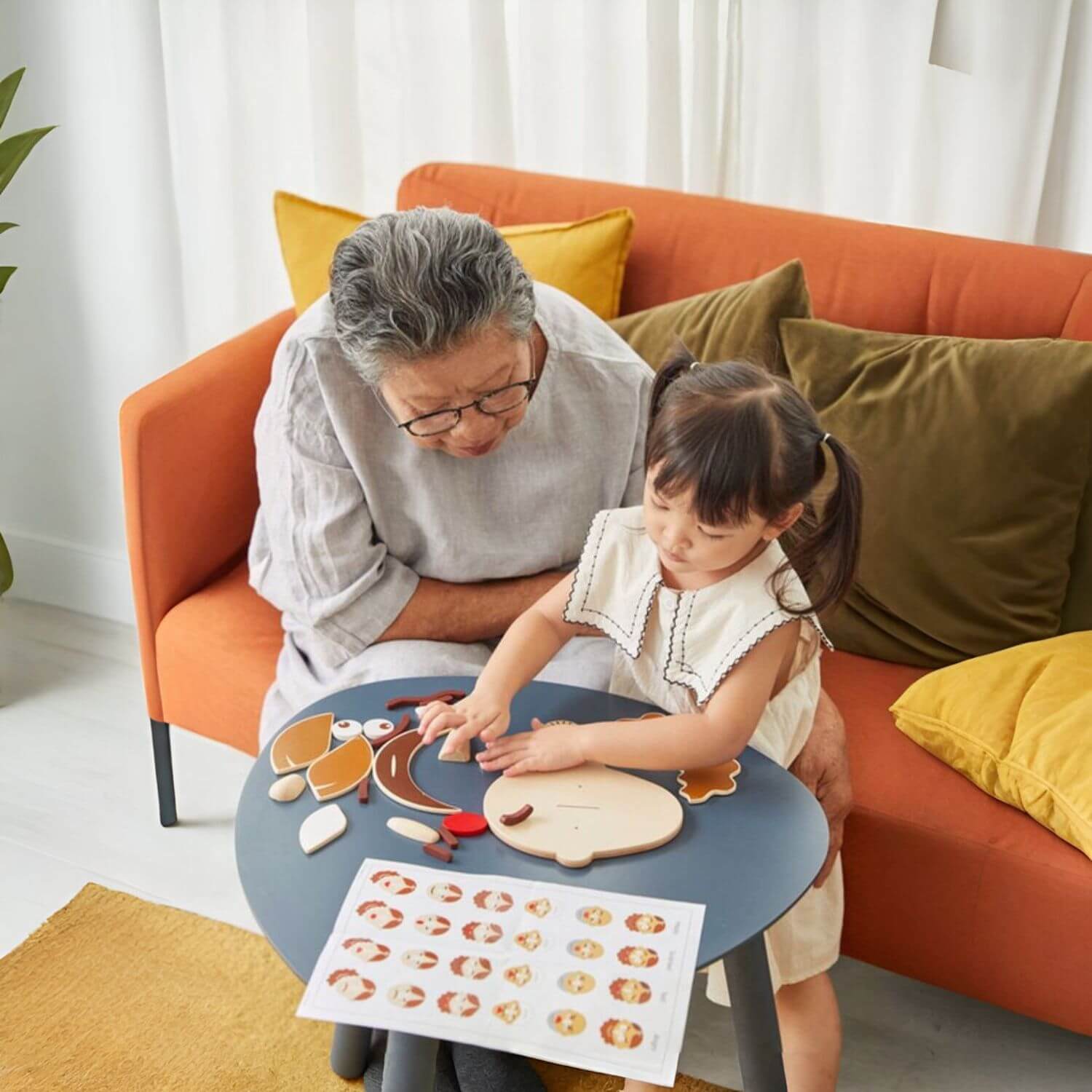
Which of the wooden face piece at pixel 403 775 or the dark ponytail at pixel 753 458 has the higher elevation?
the dark ponytail at pixel 753 458

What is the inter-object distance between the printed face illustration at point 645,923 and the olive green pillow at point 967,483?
0.82 meters

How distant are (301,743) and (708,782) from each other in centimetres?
41

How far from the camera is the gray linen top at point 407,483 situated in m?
1.63

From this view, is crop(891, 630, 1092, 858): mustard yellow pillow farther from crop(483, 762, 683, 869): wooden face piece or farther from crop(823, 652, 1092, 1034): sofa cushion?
crop(483, 762, 683, 869): wooden face piece

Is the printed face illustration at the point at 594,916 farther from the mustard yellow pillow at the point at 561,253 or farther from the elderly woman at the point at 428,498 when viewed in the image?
the mustard yellow pillow at the point at 561,253

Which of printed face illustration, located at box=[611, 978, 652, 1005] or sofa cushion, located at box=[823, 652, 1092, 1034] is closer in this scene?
printed face illustration, located at box=[611, 978, 652, 1005]

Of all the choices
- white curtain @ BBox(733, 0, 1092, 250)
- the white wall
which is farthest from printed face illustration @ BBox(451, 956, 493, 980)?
the white wall

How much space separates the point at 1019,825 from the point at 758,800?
43cm

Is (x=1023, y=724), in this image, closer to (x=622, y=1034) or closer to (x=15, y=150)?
(x=622, y=1034)

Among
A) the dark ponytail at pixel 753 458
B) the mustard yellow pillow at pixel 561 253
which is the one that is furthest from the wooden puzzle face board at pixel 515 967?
the mustard yellow pillow at pixel 561 253

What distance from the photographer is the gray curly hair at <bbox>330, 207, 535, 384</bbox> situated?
137cm

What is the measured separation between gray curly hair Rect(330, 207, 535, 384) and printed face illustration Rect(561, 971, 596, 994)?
0.66 meters

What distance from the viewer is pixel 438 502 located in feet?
5.47

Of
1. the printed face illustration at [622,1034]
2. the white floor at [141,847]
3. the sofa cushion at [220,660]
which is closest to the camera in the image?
the printed face illustration at [622,1034]
